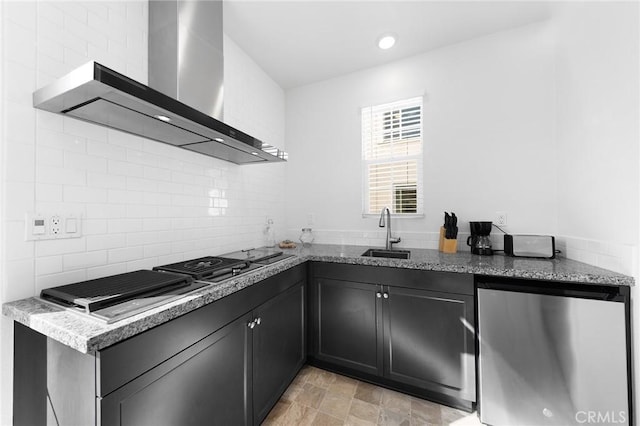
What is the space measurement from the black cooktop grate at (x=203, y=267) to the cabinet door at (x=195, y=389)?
29 cm

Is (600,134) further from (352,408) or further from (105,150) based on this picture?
(105,150)

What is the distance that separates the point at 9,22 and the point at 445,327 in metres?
2.69

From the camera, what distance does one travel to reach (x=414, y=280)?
5.77 ft

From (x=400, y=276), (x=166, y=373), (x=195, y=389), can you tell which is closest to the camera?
(x=166, y=373)

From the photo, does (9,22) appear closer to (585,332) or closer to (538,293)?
(538,293)

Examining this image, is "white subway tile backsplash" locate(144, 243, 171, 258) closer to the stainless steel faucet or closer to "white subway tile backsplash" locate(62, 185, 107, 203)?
"white subway tile backsplash" locate(62, 185, 107, 203)

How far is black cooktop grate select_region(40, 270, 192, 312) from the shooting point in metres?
0.92

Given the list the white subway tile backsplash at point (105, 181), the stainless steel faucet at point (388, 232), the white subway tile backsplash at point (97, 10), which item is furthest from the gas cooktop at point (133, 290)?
the stainless steel faucet at point (388, 232)

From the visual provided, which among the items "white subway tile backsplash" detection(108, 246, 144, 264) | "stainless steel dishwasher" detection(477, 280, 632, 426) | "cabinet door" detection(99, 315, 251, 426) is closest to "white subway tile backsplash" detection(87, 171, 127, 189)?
"white subway tile backsplash" detection(108, 246, 144, 264)

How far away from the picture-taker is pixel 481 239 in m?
2.06

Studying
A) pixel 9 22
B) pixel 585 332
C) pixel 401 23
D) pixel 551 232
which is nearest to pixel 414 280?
pixel 585 332

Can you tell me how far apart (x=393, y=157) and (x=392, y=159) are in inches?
0.9

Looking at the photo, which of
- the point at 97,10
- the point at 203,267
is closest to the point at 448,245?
the point at 203,267
